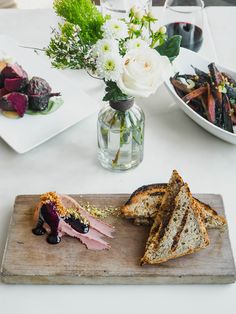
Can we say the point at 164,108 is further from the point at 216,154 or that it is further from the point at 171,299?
the point at 171,299

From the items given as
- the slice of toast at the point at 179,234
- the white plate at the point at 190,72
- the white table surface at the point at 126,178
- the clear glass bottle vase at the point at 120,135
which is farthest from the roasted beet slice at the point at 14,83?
the slice of toast at the point at 179,234

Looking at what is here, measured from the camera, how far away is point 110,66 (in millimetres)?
1122

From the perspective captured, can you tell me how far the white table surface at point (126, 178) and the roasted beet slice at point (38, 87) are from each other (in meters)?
0.15

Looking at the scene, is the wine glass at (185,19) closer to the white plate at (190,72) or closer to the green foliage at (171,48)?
the white plate at (190,72)

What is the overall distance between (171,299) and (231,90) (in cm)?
70

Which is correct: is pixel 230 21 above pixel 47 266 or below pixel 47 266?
above

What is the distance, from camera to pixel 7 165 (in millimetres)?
1468

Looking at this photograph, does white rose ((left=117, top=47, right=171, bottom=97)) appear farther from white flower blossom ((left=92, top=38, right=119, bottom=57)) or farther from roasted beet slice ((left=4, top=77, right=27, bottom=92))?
roasted beet slice ((left=4, top=77, right=27, bottom=92))

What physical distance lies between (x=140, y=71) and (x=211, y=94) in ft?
1.57

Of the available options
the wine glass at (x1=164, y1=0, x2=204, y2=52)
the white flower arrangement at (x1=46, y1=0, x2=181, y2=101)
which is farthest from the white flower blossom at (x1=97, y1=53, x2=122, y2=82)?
the wine glass at (x1=164, y1=0, x2=204, y2=52)

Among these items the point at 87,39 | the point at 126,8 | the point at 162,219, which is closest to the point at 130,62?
the point at 87,39

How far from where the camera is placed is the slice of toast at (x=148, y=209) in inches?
48.5

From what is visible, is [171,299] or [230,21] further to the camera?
[230,21]

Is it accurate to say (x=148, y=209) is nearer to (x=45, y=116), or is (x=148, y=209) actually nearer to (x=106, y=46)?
(x=106, y=46)
